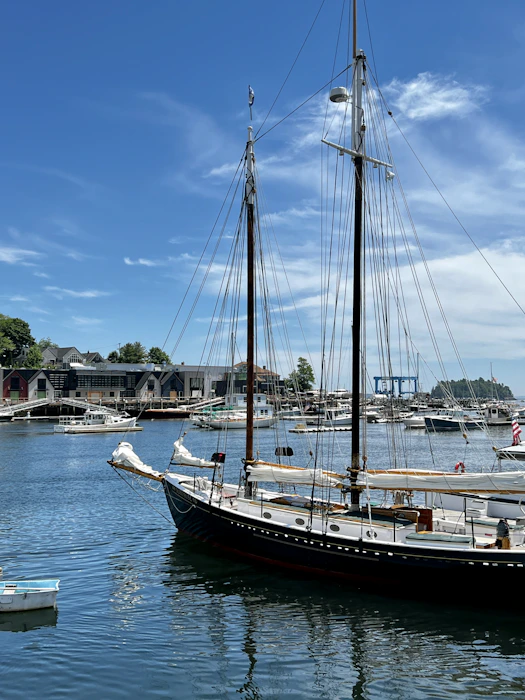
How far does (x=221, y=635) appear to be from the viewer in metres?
18.6

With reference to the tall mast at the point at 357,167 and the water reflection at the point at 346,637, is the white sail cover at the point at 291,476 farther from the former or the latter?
the water reflection at the point at 346,637

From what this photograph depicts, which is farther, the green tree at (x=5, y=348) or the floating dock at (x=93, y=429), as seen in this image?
the green tree at (x=5, y=348)

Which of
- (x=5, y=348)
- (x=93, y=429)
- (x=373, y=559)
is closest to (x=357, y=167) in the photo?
(x=373, y=559)

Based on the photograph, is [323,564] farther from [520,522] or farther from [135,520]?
[135,520]

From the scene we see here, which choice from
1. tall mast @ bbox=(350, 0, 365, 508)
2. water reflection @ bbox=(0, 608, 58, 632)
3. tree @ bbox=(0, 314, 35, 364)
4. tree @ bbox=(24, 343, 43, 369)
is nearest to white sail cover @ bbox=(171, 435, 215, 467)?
tall mast @ bbox=(350, 0, 365, 508)

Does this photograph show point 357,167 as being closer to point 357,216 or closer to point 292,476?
point 357,216

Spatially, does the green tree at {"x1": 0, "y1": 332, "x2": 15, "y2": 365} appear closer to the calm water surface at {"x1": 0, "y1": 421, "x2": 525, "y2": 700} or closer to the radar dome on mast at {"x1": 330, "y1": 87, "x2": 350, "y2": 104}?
the calm water surface at {"x1": 0, "y1": 421, "x2": 525, "y2": 700}

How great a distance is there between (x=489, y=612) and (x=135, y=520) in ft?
72.8

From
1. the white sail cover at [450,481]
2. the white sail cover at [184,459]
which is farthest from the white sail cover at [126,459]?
the white sail cover at [450,481]

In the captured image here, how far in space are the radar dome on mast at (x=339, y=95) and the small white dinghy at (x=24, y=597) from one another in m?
23.8

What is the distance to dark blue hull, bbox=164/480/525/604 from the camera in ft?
64.6

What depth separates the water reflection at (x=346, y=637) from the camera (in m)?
15.6

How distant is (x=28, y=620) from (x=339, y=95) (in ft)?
82.2

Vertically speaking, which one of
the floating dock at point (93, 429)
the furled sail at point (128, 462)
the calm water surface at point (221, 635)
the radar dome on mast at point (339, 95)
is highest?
the radar dome on mast at point (339, 95)
